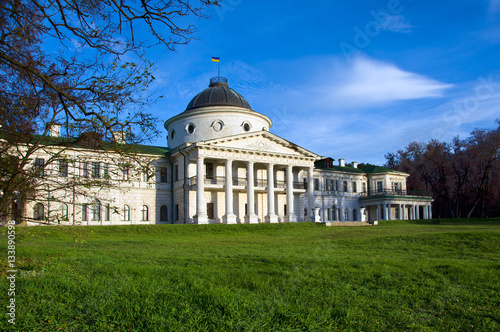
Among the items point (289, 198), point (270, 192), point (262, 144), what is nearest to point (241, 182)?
point (270, 192)

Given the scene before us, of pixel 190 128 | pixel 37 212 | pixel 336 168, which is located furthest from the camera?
pixel 336 168

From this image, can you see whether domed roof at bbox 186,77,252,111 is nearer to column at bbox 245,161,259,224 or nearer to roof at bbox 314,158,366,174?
column at bbox 245,161,259,224

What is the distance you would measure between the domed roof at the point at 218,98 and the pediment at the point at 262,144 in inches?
247

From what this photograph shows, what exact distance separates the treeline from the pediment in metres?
25.4

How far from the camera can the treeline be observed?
58344 millimetres

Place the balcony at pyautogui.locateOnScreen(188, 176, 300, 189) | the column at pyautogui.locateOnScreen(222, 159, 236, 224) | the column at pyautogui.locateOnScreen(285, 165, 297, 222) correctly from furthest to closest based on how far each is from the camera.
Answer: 1. the column at pyautogui.locateOnScreen(285, 165, 297, 222)
2. the balcony at pyautogui.locateOnScreen(188, 176, 300, 189)
3. the column at pyautogui.locateOnScreen(222, 159, 236, 224)

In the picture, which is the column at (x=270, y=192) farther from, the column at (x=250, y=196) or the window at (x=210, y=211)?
the window at (x=210, y=211)

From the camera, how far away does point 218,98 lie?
165 feet

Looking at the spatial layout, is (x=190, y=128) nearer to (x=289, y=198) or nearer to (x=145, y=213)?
(x=145, y=213)

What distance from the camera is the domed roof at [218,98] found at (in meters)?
50.1

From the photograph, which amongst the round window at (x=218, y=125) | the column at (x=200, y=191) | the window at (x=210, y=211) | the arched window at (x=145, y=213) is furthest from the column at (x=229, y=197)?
the arched window at (x=145, y=213)

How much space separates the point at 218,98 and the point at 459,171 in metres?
39.0

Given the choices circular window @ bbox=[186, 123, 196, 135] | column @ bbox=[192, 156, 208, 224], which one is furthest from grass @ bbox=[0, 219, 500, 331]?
circular window @ bbox=[186, 123, 196, 135]

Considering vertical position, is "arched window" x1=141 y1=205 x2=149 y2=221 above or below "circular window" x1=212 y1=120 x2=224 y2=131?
below
